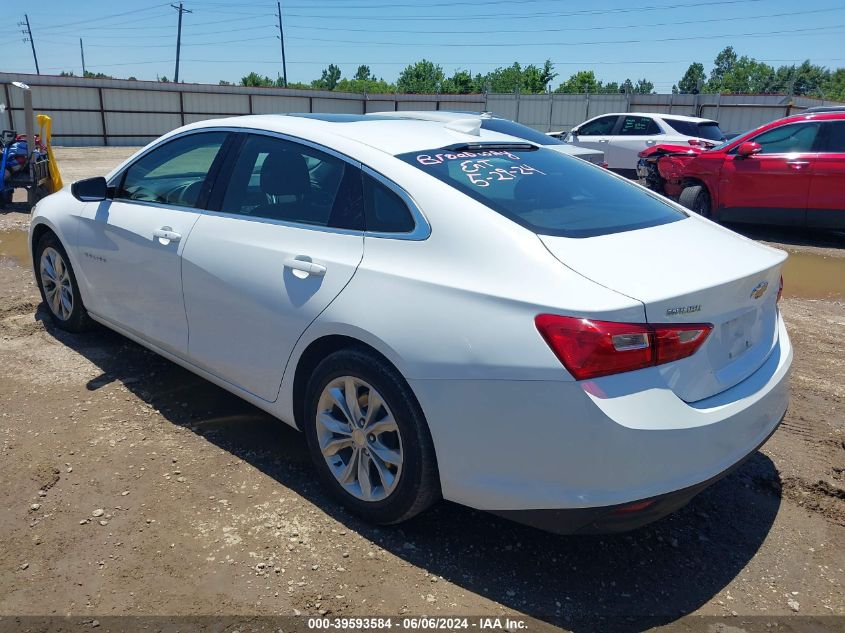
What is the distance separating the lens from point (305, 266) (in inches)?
120

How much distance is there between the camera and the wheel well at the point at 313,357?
9.37 feet

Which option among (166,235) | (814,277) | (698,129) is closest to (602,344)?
(166,235)

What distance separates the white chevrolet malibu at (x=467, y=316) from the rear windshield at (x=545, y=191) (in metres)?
0.01

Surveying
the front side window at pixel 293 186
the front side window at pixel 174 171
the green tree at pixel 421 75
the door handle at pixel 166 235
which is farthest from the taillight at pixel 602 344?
the green tree at pixel 421 75

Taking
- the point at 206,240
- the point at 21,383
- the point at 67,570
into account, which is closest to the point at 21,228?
the point at 21,383

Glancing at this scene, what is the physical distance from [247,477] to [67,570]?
2.88ft

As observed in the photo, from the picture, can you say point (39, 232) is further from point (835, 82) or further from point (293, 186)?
point (835, 82)

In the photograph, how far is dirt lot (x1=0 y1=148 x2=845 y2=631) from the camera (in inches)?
104

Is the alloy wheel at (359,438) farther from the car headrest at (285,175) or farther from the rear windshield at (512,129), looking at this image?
the rear windshield at (512,129)

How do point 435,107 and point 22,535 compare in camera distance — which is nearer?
point 22,535

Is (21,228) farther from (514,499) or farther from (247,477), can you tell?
(514,499)

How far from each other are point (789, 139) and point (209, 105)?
24.7 m

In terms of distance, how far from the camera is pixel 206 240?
359cm

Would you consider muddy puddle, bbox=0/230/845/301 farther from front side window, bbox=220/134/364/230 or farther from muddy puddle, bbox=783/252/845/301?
front side window, bbox=220/134/364/230
